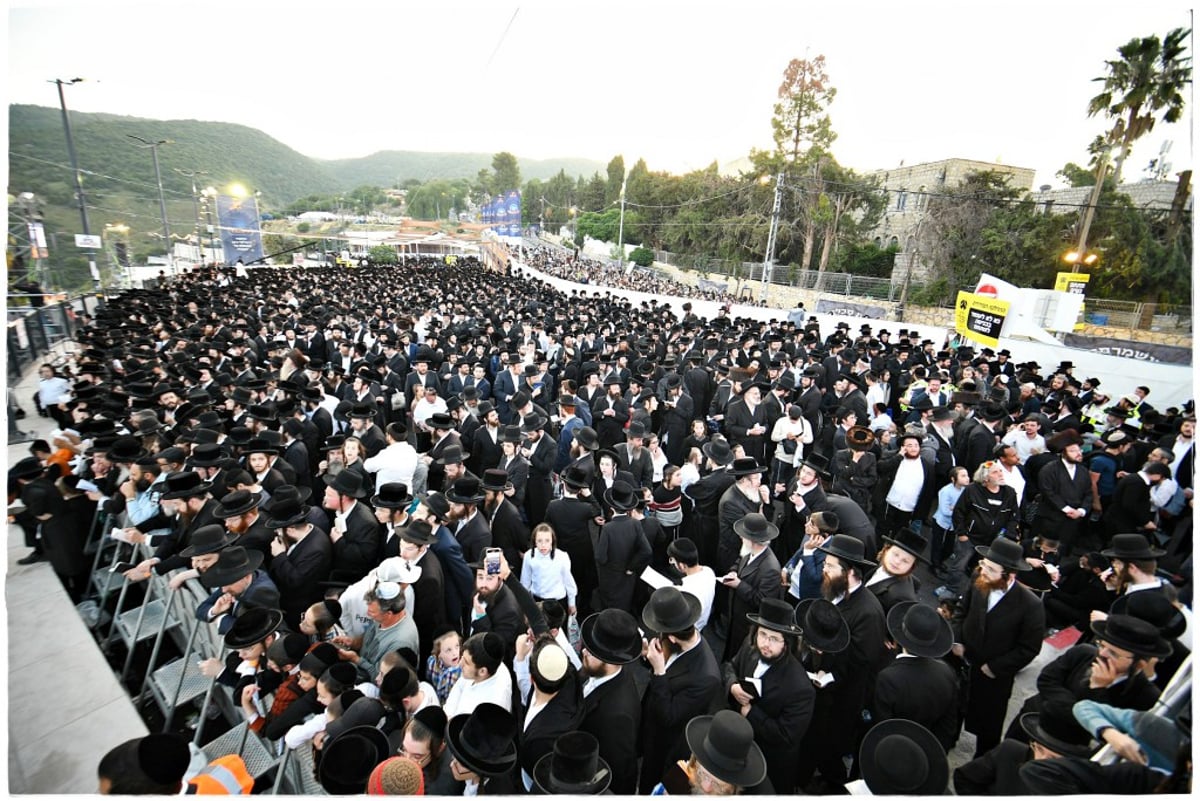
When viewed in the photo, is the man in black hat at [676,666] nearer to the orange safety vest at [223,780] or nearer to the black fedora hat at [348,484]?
the orange safety vest at [223,780]

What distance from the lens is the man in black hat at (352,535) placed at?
4223 mm

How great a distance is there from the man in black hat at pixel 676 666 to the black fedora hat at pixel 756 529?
1020 millimetres

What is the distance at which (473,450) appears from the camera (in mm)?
6660

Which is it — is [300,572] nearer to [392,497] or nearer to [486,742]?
[392,497]

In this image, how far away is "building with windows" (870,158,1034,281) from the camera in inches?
1496

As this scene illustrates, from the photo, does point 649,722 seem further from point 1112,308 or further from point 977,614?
point 1112,308

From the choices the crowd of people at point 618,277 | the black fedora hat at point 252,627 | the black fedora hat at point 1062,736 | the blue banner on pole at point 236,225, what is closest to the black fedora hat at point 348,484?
the black fedora hat at point 252,627

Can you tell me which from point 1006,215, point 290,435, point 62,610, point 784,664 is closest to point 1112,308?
point 1006,215

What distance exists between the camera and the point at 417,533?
145 inches

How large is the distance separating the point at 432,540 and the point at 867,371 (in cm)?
872

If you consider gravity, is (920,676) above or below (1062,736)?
below

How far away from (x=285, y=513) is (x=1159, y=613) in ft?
18.9

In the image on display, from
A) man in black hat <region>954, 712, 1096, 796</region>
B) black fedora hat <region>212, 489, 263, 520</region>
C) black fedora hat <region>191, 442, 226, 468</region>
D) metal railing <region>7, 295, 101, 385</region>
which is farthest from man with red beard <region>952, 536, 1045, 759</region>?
metal railing <region>7, 295, 101, 385</region>

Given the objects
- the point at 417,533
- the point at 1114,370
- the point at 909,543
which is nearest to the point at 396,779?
the point at 417,533
